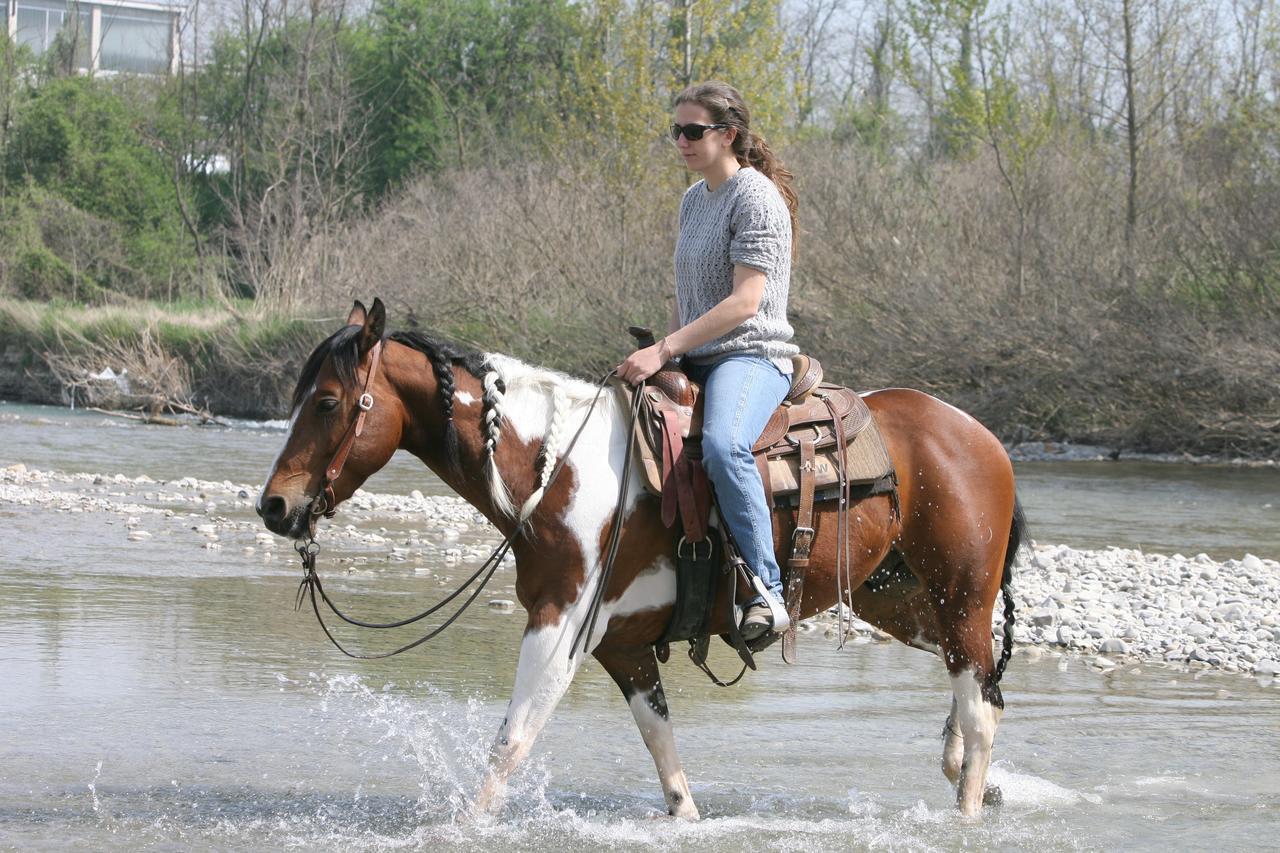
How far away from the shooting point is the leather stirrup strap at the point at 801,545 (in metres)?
5.25

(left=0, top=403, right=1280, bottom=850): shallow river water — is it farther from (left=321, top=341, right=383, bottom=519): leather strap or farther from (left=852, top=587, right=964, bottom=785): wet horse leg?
(left=321, top=341, right=383, bottom=519): leather strap

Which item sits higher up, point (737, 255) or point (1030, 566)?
point (737, 255)

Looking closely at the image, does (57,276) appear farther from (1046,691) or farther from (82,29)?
(1046,691)

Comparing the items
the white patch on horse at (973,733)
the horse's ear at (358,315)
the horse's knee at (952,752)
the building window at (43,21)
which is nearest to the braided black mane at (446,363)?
the horse's ear at (358,315)

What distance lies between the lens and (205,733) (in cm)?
656

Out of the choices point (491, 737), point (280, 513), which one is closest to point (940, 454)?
point (491, 737)

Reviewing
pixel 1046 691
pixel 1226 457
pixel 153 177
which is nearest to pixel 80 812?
pixel 1046 691

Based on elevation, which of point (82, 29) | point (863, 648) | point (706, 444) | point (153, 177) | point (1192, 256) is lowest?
point (863, 648)

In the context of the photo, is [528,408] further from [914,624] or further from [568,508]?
[914,624]

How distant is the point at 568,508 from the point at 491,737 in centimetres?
193

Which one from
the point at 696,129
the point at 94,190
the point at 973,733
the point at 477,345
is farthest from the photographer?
the point at 94,190

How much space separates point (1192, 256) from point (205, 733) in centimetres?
2018

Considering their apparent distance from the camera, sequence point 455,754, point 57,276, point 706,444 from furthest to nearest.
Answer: point 57,276 → point 455,754 → point 706,444

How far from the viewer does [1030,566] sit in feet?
40.0
